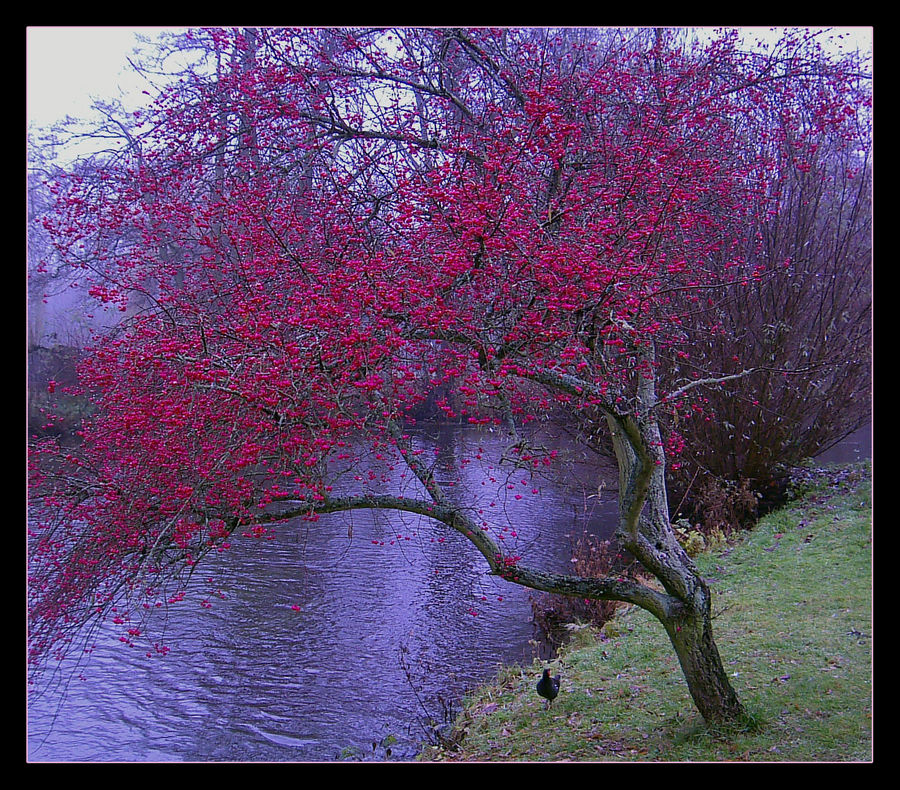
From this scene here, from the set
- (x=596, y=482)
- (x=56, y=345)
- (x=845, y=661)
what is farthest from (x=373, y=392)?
(x=596, y=482)

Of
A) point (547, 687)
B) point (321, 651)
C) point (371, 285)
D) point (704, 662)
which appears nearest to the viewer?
point (371, 285)

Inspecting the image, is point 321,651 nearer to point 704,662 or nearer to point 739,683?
point 739,683

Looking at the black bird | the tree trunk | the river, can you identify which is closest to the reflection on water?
the river

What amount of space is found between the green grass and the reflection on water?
1.90 feet

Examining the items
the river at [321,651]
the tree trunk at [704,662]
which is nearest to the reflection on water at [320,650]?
the river at [321,651]

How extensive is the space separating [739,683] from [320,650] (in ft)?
9.97

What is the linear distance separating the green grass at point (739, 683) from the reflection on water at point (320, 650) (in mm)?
579

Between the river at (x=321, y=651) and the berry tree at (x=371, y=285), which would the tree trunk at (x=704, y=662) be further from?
the river at (x=321, y=651)

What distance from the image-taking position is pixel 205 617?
6.29 metres

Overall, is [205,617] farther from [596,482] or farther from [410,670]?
[596,482]

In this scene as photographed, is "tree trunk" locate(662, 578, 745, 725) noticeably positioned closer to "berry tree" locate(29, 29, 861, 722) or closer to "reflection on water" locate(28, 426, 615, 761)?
"berry tree" locate(29, 29, 861, 722)

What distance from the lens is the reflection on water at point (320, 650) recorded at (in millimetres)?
4723

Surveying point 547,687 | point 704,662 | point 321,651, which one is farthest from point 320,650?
point 704,662

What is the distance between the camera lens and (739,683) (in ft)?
13.6
